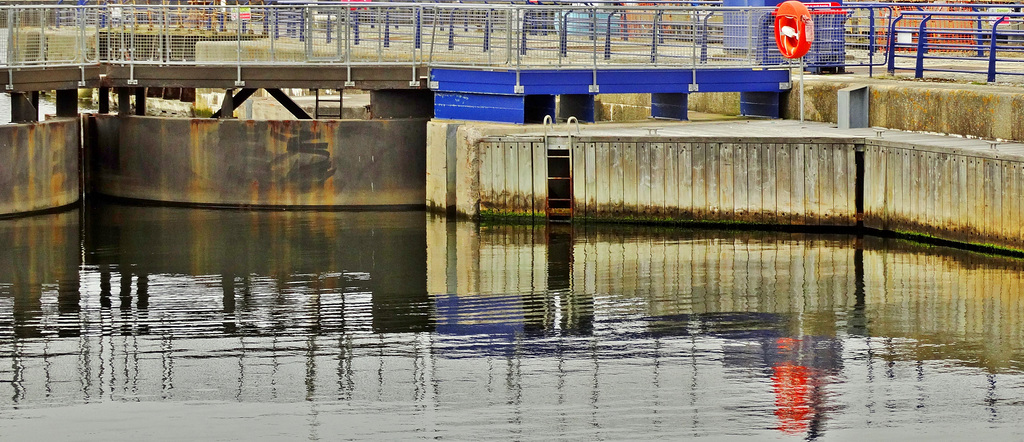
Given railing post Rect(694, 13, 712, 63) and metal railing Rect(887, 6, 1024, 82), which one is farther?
railing post Rect(694, 13, 712, 63)

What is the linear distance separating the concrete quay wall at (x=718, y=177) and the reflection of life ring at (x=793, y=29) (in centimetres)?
203

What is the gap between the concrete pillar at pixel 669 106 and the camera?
28.2 metres

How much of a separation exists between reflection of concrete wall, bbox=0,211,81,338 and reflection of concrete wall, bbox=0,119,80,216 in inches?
13.2

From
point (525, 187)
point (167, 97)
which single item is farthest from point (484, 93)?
point (167, 97)

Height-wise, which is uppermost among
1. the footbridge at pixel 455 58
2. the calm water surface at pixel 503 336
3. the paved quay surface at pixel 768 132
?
the footbridge at pixel 455 58

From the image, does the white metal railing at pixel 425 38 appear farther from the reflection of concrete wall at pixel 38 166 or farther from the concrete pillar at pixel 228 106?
the reflection of concrete wall at pixel 38 166

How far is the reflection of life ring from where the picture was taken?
88.1ft

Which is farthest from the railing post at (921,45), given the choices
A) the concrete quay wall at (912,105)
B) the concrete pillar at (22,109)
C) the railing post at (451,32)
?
the concrete pillar at (22,109)

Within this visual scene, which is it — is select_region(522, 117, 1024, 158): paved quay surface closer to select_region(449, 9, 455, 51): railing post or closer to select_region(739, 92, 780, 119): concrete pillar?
select_region(739, 92, 780, 119): concrete pillar

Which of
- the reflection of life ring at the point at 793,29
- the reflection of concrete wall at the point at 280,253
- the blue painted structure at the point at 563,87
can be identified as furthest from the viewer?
the reflection of life ring at the point at 793,29

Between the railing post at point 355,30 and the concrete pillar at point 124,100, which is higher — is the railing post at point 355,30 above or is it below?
above

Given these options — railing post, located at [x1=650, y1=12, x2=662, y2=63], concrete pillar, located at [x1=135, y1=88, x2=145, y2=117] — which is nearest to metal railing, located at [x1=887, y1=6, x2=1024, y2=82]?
railing post, located at [x1=650, y1=12, x2=662, y2=63]

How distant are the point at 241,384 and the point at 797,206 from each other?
12.2 m

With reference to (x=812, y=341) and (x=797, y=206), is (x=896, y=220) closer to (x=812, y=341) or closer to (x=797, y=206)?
(x=797, y=206)
